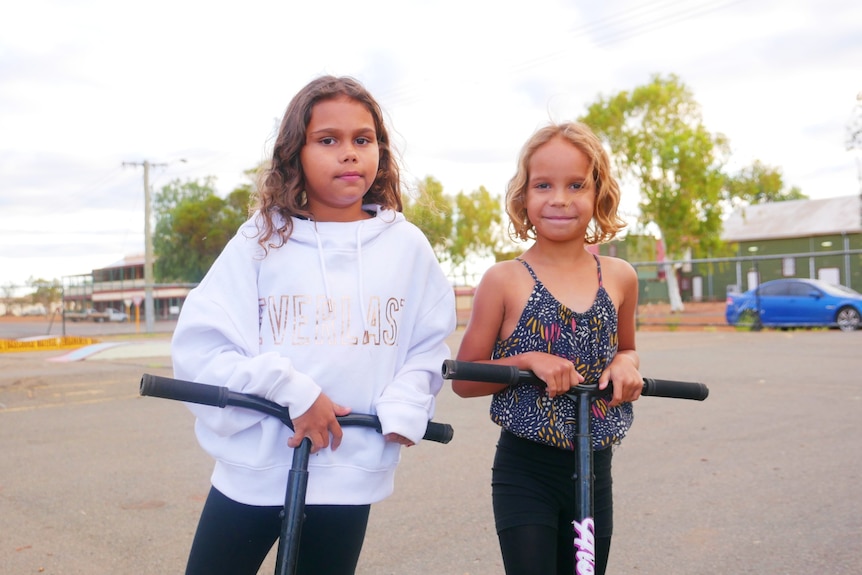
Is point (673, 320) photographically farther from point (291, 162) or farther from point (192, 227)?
point (192, 227)

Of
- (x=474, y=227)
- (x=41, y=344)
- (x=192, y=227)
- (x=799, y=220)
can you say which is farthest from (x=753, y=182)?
(x=41, y=344)

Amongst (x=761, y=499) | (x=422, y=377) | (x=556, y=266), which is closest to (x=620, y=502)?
(x=761, y=499)

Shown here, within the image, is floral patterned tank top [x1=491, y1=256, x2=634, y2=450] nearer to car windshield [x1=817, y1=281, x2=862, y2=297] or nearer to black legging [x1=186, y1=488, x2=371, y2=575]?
black legging [x1=186, y1=488, x2=371, y2=575]

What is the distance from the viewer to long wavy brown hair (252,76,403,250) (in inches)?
82.0

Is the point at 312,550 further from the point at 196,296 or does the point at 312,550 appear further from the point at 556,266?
the point at 556,266

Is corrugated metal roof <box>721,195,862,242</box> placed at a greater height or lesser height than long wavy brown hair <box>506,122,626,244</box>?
greater

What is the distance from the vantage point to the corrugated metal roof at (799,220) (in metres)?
49.3

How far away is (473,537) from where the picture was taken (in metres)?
4.16

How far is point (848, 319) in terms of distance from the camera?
60.0 feet

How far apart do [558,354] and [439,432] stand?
48cm

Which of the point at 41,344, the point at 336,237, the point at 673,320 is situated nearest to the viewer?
the point at 336,237

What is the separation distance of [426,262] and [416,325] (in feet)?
0.57

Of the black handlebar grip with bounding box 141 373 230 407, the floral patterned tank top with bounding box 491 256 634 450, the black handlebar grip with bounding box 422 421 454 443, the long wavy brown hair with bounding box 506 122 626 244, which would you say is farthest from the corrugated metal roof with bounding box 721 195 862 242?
the black handlebar grip with bounding box 141 373 230 407

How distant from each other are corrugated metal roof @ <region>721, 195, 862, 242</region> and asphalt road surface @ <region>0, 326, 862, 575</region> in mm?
44226
